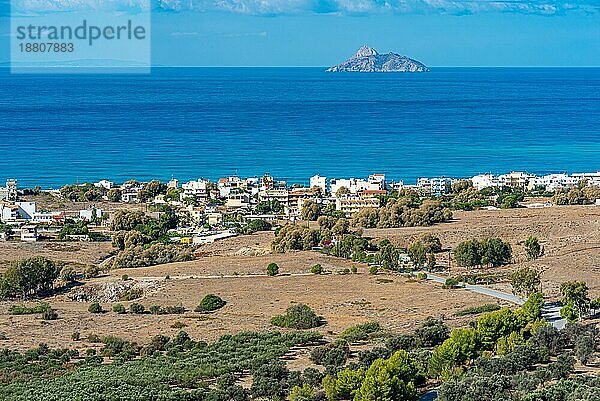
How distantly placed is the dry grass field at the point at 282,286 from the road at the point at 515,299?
1.86 ft

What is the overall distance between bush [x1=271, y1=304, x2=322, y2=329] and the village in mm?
16381

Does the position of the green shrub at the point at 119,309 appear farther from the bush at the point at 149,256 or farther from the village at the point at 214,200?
the village at the point at 214,200

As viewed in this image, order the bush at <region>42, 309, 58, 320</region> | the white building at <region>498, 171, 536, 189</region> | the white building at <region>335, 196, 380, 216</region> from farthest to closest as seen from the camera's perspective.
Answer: the white building at <region>498, 171, 536, 189</region> → the white building at <region>335, 196, 380, 216</region> → the bush at <region>42, 309, 58, 320</region>

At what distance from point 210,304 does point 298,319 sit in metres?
3.75

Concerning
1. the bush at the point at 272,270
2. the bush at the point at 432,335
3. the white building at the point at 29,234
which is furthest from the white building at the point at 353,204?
the bush at the point at 432,335

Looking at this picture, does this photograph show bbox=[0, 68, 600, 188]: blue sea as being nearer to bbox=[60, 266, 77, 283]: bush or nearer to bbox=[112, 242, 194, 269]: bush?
bbox=[112, 242, 194, 269]: bush

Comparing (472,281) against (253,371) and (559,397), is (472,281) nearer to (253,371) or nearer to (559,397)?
(253,371)

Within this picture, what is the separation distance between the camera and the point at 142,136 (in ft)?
275

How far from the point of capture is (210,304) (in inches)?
950

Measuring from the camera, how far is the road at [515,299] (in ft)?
65.2

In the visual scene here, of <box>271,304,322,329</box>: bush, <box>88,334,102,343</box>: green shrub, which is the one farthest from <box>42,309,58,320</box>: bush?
<box>271,304,322,329</box>: bush

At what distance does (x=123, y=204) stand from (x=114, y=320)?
2697 centimetres

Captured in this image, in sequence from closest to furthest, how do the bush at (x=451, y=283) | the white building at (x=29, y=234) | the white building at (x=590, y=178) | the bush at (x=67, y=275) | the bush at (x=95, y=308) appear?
the bush at (x=95, y=308) < the bush at (x=451, y=283) < the bush at (x=67, y=275) < the white building at (x=29, y=234) < the white building at (x=590, y=178)

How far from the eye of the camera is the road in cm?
1988
